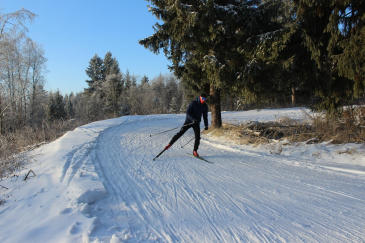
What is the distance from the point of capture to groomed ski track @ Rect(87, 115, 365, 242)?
8.38 ft

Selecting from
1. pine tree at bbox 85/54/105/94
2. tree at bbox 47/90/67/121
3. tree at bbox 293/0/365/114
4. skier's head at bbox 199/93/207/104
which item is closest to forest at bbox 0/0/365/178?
tree at bbox 293/0/365/114

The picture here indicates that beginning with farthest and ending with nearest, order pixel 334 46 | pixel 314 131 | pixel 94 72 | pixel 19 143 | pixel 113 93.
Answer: pixel 94 72, pixel 113 93, pixel 19 143, pixel 314 131, pixel 334 46

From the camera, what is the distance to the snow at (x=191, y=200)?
8.27 feet

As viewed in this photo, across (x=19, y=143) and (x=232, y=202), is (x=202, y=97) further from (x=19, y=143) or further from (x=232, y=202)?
(x=19, y=143)

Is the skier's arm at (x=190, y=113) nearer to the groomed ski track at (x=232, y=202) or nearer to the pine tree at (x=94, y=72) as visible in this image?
the groomed ski track at (x=232, y=202)

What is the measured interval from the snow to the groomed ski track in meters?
0.01

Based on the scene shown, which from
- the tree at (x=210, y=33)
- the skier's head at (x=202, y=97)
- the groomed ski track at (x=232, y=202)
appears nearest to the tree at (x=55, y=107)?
the tree at (x=210, y=33)

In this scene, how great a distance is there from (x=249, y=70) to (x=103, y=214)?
6.31m

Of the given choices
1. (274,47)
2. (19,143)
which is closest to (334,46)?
(274,47)

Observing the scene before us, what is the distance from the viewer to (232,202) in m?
3.37

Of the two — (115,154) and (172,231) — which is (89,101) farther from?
(172,231)

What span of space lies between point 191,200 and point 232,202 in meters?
0.68

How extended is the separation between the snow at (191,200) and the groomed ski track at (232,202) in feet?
0.05

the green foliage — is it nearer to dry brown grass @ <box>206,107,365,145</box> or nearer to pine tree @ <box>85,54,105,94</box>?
dry brown grass @ <box>206,107,365,145</box>
